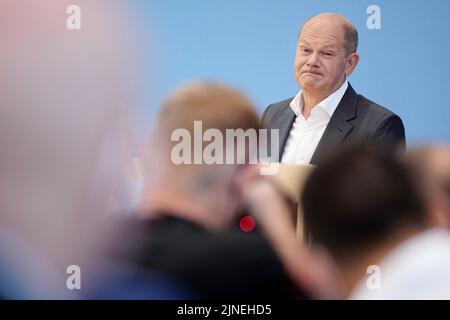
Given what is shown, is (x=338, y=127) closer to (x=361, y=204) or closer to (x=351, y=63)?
(x=351, y=63)

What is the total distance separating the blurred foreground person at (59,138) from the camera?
169 cm

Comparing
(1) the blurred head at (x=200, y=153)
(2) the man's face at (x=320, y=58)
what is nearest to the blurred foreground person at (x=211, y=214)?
(1) the blurred head at (x=200, y=153)

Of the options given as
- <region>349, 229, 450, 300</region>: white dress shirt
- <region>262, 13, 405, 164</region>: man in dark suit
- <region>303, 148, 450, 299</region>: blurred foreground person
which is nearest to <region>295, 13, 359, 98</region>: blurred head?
<region>262, 13, 405, 164</region>: man in dark suit

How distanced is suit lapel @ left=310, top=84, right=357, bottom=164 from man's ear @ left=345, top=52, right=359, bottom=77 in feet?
0.13

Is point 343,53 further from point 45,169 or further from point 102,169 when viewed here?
point 45,169

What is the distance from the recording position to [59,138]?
171cm

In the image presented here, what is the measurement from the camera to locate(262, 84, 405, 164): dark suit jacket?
1795mm

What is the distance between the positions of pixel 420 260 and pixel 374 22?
3.00ft

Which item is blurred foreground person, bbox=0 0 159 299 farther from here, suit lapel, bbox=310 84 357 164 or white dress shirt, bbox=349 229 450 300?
white dress shirt, bbox=349 229 450 300

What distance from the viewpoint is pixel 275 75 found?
1843 millimetres

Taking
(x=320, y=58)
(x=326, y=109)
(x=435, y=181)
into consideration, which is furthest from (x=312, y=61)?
(x=435, y=181)

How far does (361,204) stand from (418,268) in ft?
0.58
